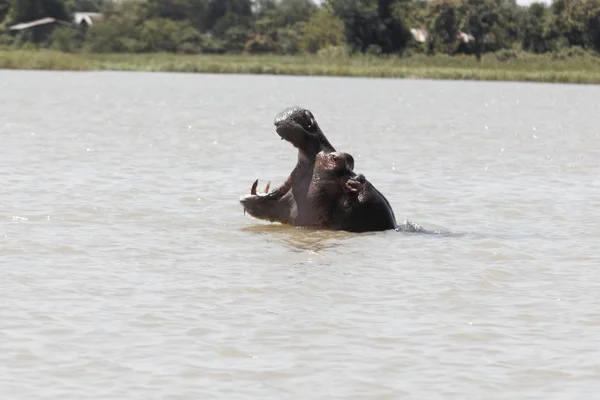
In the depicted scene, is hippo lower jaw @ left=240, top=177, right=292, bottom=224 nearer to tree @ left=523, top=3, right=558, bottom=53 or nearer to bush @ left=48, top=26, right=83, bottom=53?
tree @ left=523, top=3, right=558, bottom=53

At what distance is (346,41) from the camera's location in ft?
304

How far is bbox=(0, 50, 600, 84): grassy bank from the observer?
71.4 meters

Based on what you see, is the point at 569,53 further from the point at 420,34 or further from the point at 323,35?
the point at 323,35

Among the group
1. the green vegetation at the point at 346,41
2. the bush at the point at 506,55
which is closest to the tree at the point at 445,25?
the green vegetation at the point at 346,41

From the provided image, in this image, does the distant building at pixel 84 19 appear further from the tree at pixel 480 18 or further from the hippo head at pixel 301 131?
the hippo head at pixel 301 131

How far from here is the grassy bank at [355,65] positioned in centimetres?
7144

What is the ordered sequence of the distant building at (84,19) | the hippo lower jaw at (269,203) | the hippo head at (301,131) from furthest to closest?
the distant building at (84,19)
the hippo lower jaw at (269,203)
the hippo head at (301,131)

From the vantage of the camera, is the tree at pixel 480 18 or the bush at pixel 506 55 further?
the tree at pixel 480 18

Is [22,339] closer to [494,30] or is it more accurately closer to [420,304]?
[420,304]

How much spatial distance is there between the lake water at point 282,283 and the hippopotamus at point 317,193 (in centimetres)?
16

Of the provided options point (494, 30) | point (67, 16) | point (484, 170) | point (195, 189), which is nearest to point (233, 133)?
point (484, 170)

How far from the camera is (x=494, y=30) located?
3492 inches

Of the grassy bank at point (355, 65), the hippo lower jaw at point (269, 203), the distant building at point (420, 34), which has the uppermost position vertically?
the hippo lower jaw at point (269, 203)

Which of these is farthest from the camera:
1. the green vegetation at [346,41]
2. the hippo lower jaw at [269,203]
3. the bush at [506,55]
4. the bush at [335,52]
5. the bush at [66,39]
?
the bush at [66,39]
